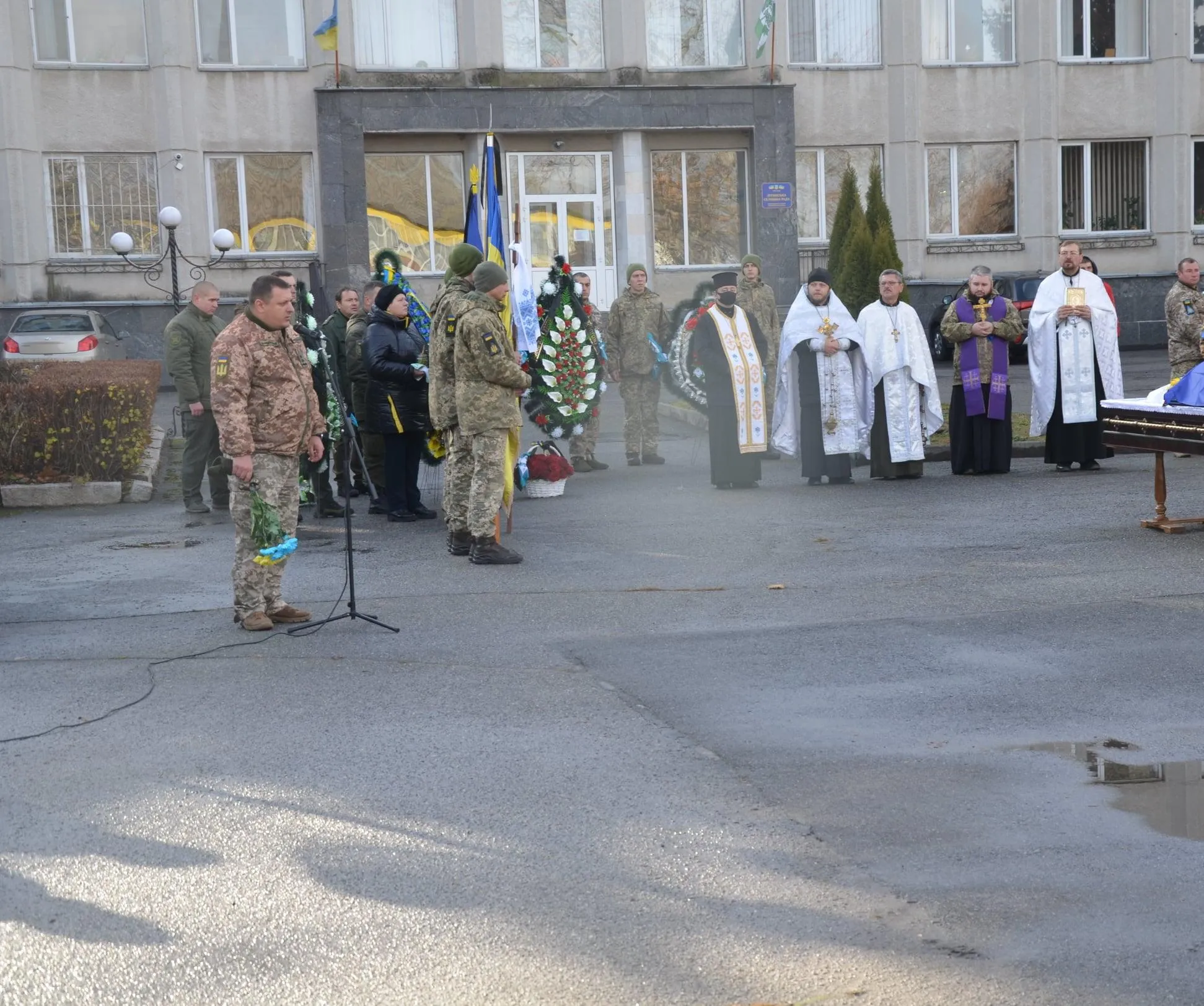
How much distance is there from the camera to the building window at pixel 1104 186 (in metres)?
36.6

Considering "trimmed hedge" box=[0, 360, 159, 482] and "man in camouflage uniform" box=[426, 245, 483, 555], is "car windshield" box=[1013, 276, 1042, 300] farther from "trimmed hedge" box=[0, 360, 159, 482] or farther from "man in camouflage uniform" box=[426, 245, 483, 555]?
"man in camouflage uniform" box=[426, 245, 483, 555]

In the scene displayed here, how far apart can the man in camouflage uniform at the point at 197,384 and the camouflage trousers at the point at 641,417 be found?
16.8ft

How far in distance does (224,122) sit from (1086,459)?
70.4 feet

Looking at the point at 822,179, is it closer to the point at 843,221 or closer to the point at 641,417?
the point at 843,221

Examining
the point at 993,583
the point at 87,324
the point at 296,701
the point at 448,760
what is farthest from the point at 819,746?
the point at 87,324

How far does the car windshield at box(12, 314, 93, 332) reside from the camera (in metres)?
28.3

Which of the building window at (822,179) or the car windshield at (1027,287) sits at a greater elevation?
the building window at (822,179)

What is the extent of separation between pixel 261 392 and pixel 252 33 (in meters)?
25.4

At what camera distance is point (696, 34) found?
34312 millimetres

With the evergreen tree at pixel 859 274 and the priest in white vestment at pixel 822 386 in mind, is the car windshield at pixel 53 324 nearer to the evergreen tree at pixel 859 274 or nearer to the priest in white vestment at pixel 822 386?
the evergreen tree at pixel 859 274

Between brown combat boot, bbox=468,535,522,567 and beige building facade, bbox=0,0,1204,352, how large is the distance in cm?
1929

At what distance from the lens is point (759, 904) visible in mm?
4898

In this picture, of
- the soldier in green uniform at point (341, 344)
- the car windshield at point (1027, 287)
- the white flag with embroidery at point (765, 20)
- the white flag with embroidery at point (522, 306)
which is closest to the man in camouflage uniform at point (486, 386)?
the white flag with embroidery at point (522, 306)

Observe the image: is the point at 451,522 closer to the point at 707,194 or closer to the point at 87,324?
the point at 87,324
